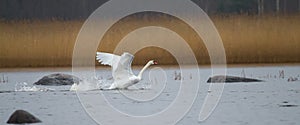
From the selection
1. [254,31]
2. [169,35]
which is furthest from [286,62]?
[169,35]

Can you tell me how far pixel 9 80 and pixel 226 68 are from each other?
16.9ft

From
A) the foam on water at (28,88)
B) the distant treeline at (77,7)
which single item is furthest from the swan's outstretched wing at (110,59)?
the distant treeline at (77,7)

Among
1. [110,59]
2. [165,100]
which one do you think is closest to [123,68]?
[110,59]

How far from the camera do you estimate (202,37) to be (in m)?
24.5

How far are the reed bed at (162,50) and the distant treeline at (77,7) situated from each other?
7.39ft

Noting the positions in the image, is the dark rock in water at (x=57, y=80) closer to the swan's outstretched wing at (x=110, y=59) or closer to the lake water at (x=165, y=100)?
the lake water at (x=165, y=100)

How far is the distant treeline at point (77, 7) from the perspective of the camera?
92.4 ft

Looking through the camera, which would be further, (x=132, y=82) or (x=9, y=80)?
(x=9, y=80)

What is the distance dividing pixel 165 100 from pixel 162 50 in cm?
726

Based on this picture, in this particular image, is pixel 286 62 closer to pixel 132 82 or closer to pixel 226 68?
pixel 226 68

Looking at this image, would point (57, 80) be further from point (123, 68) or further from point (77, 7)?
point (77, 7)

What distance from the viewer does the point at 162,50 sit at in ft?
82.0

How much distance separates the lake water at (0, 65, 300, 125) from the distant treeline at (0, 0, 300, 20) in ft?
12.8

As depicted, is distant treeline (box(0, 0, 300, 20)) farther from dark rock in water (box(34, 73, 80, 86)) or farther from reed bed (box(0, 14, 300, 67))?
dark rock in water (box(34, 73, 80, 86))
